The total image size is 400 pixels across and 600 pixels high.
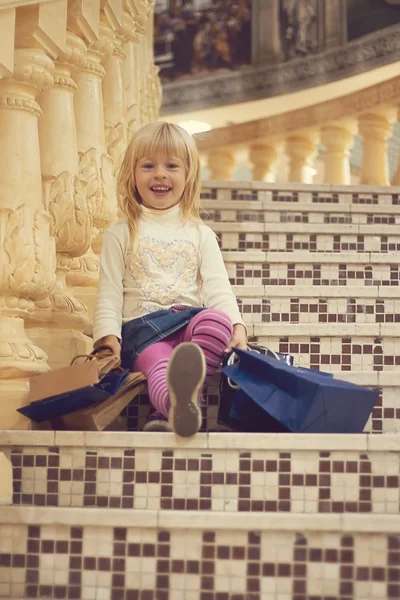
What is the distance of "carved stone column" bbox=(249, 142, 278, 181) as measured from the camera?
34.3 ft

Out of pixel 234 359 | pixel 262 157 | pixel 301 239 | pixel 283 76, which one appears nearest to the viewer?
pixel 234 359

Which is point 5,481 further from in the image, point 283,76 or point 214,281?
point 283,76

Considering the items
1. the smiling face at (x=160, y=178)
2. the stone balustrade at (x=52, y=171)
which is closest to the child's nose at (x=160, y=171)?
the smiling face at (x=160, y=178)

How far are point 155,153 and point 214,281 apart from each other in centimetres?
44

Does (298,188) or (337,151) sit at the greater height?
(337,151)

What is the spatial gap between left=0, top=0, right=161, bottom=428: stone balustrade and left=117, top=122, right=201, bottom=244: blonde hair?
26 cm

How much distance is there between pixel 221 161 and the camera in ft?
35.4

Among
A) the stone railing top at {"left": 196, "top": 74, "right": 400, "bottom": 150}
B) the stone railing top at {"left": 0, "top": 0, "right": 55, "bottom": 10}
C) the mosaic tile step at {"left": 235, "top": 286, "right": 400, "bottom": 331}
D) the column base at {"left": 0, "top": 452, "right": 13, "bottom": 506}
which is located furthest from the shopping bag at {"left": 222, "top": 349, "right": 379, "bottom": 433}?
the stone railing top at {"left": 196, "top": 74, "right": 400, "bottom": 150}

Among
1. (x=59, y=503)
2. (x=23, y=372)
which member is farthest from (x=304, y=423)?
(x=23, y=372)

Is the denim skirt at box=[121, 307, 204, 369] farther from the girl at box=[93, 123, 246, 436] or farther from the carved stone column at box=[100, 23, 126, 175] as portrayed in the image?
the carved stone column at box=[100, 23, 126, 175]

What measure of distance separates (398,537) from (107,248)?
1.34 meters

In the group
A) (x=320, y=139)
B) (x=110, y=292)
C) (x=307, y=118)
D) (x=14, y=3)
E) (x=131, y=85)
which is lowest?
(x=110, y=292)

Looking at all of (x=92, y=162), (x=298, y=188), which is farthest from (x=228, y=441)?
(x=298, y=188)

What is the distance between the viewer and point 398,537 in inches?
99.7
